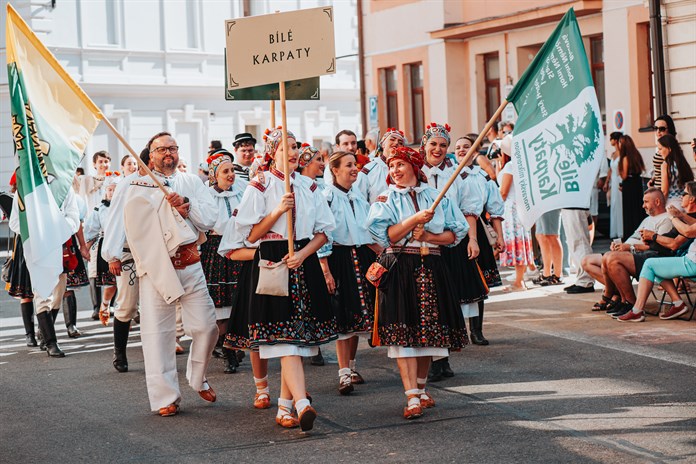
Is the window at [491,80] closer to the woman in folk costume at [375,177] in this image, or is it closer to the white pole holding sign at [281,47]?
the woman in folk costume at [375,177]

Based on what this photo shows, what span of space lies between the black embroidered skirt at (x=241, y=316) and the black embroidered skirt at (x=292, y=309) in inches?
5.8

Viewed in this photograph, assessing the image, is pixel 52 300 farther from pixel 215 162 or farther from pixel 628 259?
pixel 628 259

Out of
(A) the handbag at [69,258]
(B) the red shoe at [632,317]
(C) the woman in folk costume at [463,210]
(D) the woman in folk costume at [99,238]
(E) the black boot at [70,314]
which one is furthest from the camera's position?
(D) the woman in folk costume at [99,238]

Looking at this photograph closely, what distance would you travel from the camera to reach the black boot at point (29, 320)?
1259 cm

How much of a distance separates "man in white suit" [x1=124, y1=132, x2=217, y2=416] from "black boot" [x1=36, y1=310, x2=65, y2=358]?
3251 mm

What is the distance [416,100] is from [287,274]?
24.0 meters

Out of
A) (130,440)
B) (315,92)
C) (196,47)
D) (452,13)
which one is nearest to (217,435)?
(130,440)

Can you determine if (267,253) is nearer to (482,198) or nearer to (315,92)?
(315,92)

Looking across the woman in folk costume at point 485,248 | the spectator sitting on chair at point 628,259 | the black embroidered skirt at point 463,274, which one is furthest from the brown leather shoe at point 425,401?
the spectator sitting on chair at point 628,259

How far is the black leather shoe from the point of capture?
423 inches

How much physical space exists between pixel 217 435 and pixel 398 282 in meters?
1.56

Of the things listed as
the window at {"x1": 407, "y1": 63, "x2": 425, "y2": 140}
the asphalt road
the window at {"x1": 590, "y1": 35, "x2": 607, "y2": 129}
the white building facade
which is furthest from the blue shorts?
the white building facade

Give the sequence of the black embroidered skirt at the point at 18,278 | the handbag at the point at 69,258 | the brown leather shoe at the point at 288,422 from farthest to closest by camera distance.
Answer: the handbag at the point at 69,258 → the black embroidered skirt at the point at 18,278 → the brown leather shoe at the point at 288,422

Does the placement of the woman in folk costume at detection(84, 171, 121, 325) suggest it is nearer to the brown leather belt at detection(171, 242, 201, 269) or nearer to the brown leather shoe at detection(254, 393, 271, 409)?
the brown leather belt at detection(171, 242, 201, 269)
